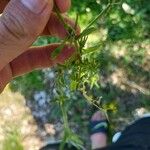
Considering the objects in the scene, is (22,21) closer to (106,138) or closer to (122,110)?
(122,110)

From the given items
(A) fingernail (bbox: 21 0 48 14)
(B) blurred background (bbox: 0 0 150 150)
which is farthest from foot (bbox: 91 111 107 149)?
(A) fingernail (bbox: 21 0 48 14)

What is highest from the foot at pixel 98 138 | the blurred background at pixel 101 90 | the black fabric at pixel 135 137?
the blurred background at pixel 101 90

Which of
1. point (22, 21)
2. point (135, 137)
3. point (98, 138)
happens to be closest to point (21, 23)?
point (22, 21)

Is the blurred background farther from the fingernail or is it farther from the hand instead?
the fingernail

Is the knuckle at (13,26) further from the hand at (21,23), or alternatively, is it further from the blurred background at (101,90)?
the blurred background at (101,90)

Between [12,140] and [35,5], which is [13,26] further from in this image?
[12,140]

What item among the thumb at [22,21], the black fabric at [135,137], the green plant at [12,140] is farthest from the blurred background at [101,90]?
the thumb at [22,21]
